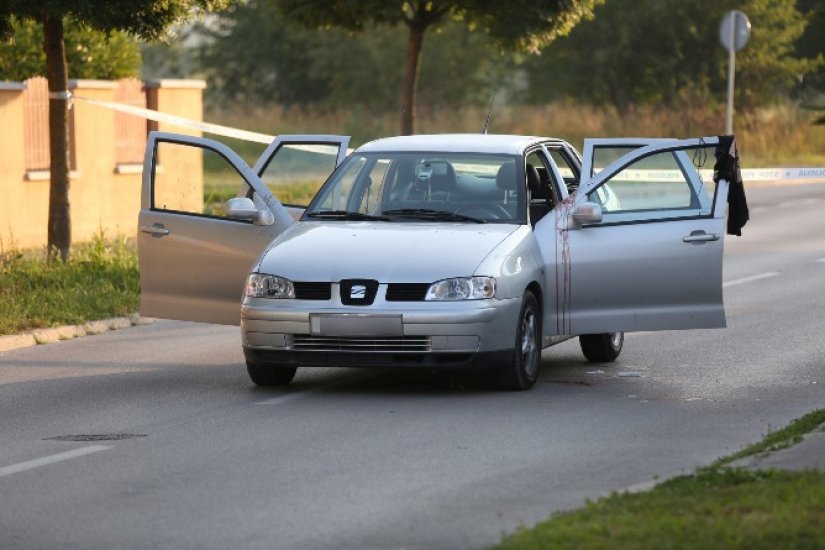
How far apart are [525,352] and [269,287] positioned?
1.62 meters

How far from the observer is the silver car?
12016 mm

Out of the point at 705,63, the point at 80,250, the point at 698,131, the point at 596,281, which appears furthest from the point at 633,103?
Result: the point at 596,281

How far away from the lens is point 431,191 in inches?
520

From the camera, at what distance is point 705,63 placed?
198 feet

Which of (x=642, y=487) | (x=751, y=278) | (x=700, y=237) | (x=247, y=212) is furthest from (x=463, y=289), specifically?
(x=751, y=278)

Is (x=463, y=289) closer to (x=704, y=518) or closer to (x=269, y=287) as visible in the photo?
(x=269, y=287)

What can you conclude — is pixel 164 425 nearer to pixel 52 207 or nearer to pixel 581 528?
pixel 581 528

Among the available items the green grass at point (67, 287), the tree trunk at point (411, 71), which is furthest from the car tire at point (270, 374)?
the tree trunk at point (411, 71)

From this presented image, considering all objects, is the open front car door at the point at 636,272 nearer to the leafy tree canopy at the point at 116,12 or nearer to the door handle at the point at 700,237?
the door handle at the point at 700,237

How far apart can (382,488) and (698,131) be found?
44.9 metres

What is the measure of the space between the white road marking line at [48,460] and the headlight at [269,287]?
1960 millimetres

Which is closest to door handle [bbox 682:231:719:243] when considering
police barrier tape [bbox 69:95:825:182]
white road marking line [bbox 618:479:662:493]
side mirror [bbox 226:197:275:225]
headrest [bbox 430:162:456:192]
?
headrest [bbox 430:162:456:192]

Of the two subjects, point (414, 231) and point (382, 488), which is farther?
point (414, 231)

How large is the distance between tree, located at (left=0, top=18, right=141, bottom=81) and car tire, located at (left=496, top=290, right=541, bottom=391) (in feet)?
45.4
